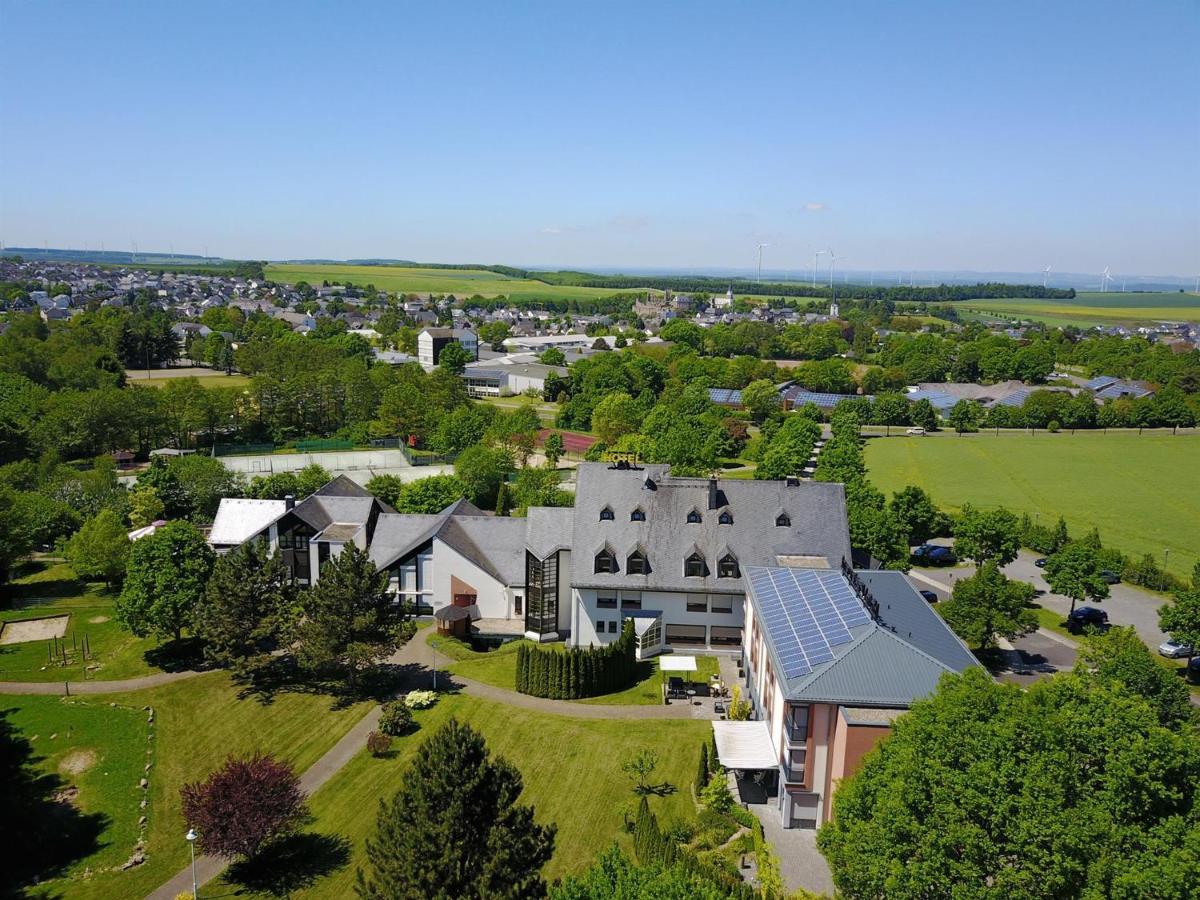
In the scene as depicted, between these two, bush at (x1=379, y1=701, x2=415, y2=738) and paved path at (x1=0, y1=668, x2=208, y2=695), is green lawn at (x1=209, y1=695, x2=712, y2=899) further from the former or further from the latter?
paved path at (x1=0, y1=668, x2=208, y2=695)

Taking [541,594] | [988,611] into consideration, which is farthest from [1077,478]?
[541,594]

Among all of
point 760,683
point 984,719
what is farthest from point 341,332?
point 984,719

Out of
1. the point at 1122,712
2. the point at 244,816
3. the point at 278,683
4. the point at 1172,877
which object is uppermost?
the point at 1122,712

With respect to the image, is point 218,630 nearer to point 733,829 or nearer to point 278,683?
point 278,683

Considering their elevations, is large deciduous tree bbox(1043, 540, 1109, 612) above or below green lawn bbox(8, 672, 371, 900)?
above

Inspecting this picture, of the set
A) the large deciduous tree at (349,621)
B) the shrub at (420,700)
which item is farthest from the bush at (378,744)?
the large deciduous tree at (349,621)

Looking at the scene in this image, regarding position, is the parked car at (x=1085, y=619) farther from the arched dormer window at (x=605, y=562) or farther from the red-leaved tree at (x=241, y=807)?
the red-leaved tree at (x=241, y=807)

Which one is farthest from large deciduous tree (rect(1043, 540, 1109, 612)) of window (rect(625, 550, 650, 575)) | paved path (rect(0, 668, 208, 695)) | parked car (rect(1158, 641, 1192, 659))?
paved path (rect(0, 668, 208, 695))
